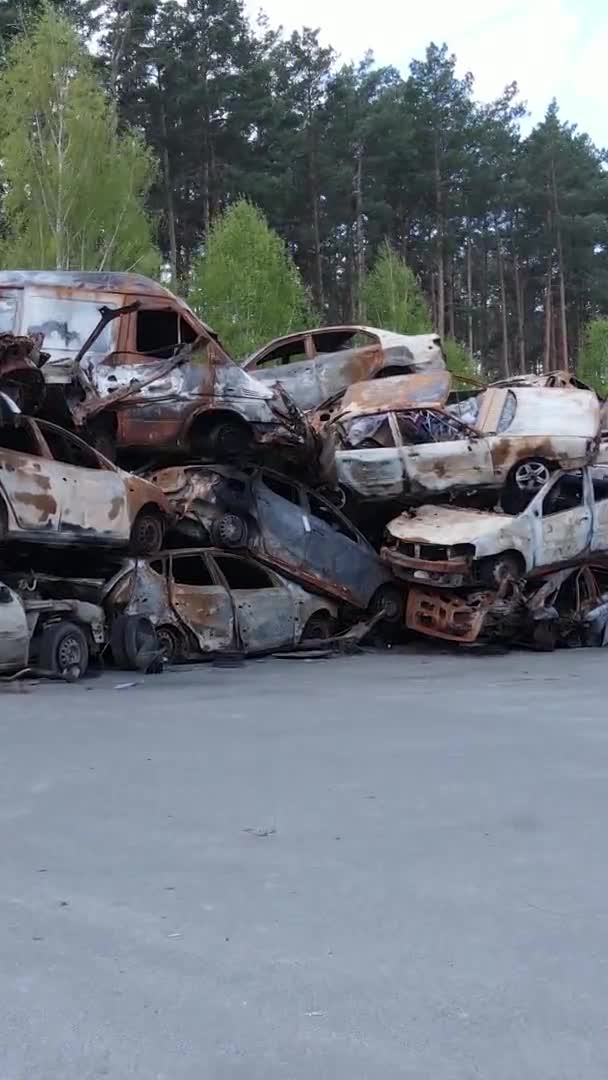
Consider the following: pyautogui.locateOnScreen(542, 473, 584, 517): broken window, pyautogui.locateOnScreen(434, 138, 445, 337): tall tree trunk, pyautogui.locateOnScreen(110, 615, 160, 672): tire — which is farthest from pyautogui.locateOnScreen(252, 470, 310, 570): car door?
pyautogui.locateOnScreen(434, 138, 445, 337): tall tree trunk

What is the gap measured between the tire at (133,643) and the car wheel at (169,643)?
399 millimetres

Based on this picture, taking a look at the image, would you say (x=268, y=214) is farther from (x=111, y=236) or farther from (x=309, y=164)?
(x=111, y=236)

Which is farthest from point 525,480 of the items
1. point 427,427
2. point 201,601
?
point 201,601

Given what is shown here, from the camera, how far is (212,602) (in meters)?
11.0

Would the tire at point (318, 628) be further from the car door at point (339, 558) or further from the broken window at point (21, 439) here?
the broken window at point (21, 439)

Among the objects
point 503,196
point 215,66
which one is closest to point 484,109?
point 503,196

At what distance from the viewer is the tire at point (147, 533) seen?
10875 mm

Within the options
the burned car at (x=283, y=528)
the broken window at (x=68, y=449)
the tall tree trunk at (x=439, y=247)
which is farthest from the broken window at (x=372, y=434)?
the tall tree trunk at (x=439, y=247)

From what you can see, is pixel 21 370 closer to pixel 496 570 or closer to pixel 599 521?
pixel 496 570

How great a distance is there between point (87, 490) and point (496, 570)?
489 cm

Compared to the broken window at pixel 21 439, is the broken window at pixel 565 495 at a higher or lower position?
lower

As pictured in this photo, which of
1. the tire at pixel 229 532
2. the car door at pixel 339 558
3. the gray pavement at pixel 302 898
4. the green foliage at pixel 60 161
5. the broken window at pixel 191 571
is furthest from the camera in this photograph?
the green foliage at pixel 60 161

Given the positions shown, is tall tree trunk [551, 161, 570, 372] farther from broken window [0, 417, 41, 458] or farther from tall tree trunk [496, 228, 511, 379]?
broken window [0, 417, 41, 458]

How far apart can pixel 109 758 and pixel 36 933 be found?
2607 mm
